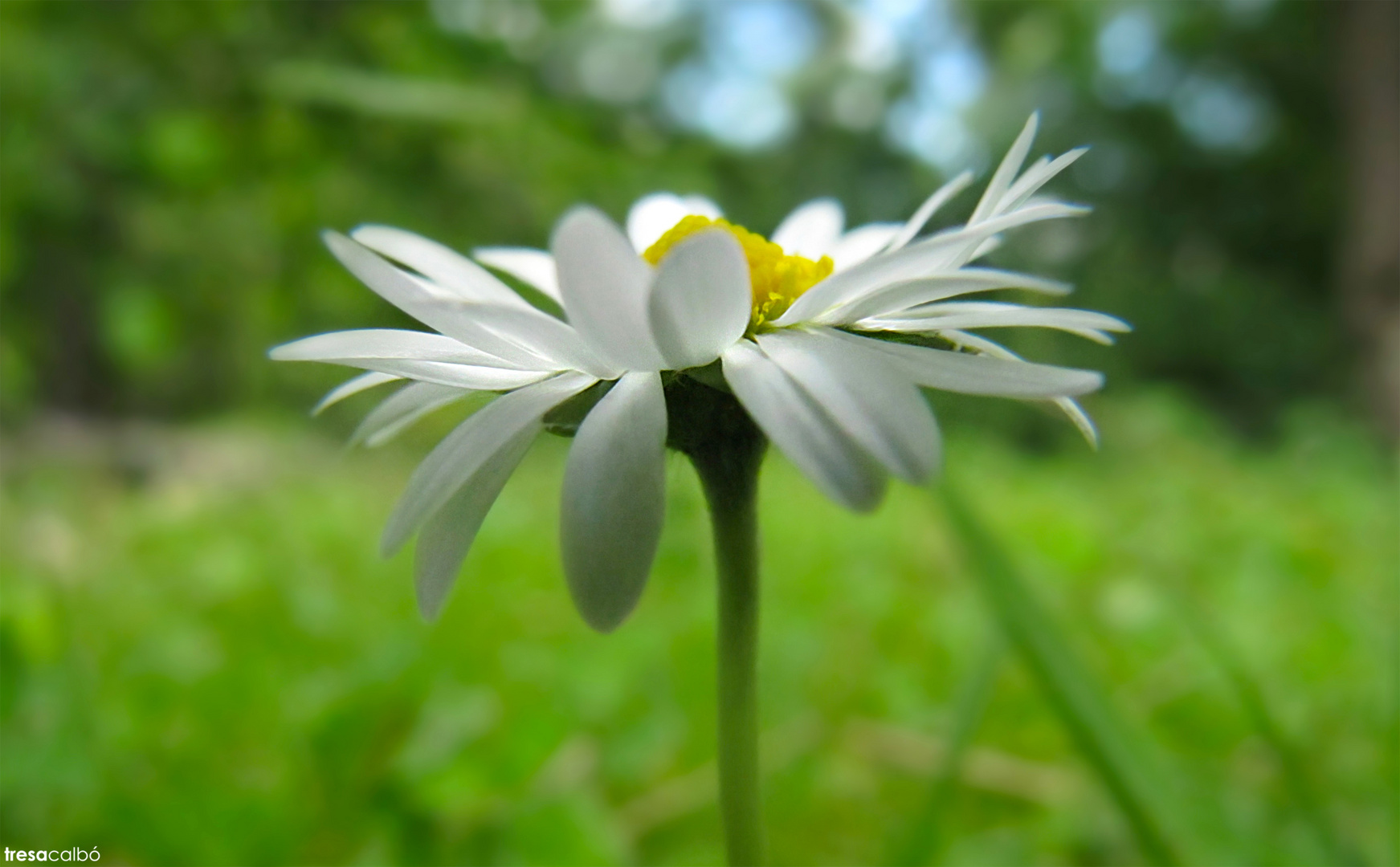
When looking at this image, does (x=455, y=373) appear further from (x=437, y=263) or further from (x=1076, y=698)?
(x=1076, y=698)

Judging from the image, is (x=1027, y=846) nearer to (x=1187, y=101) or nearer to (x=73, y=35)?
(x=73, y=35)

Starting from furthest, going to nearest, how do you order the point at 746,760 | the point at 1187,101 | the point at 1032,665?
the point at 1187,101 → the point at 1032,665 → the point at 746,760

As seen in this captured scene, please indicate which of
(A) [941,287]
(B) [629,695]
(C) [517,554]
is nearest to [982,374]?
(A) [941,287]

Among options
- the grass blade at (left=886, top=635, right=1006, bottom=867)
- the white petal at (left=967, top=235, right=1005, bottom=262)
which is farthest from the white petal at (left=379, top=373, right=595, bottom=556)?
the grass blade at (left=886, top=635, right=1006, bottom=867)

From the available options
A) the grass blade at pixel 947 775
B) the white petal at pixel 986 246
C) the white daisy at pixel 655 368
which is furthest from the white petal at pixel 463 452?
the grass blade at pixel 947 775

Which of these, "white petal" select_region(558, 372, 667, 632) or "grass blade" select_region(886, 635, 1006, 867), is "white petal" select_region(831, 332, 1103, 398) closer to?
"white petal" select_region(558, 372, 667, 632)

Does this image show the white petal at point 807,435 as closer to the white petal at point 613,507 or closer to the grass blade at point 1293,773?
the white petal at point 613,507

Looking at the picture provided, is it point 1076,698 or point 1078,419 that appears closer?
point 1078,419

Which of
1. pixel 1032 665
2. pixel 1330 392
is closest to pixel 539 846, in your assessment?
pixel 1032 665
